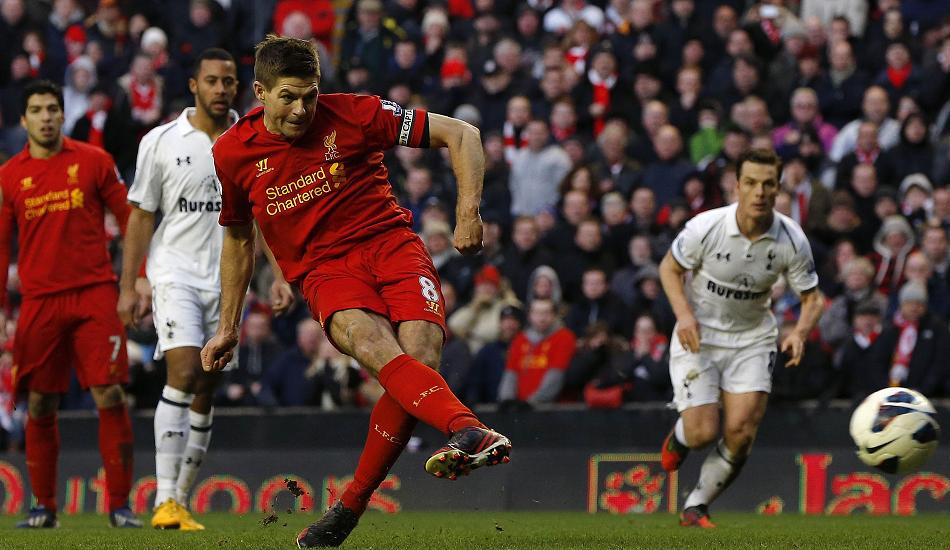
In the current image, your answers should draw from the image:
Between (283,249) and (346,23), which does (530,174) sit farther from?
(283,249)

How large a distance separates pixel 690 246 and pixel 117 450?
13.2 ft

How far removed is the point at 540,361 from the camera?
51.0ft

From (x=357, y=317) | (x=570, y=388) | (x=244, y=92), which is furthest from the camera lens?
(x=244, y=92)

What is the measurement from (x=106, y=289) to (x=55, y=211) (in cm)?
61

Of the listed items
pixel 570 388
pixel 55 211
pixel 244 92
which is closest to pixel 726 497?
pixel 570 388

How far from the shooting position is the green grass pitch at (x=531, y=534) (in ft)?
28.2

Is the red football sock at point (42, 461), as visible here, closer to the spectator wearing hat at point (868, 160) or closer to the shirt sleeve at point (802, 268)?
the shirt sleeve at point (802, 268)

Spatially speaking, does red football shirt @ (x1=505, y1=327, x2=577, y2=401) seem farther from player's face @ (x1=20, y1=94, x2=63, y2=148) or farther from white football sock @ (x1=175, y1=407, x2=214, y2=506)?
player's face @ (x1=20, y1=94, x2=63, y2=148)

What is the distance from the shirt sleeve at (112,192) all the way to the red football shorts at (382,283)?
3.45m

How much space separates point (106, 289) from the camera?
1119cm

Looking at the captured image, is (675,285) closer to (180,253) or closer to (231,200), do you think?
(180,253)

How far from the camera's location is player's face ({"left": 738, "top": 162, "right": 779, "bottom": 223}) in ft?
35.8

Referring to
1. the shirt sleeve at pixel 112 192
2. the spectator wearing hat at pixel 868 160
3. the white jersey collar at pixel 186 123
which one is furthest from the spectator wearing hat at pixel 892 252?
the shirt sleeve at pixel 112 192

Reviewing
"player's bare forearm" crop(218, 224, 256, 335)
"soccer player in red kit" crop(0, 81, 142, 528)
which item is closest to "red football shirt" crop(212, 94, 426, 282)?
"player's bare forearm" crop(218, 224, 256, 335)
